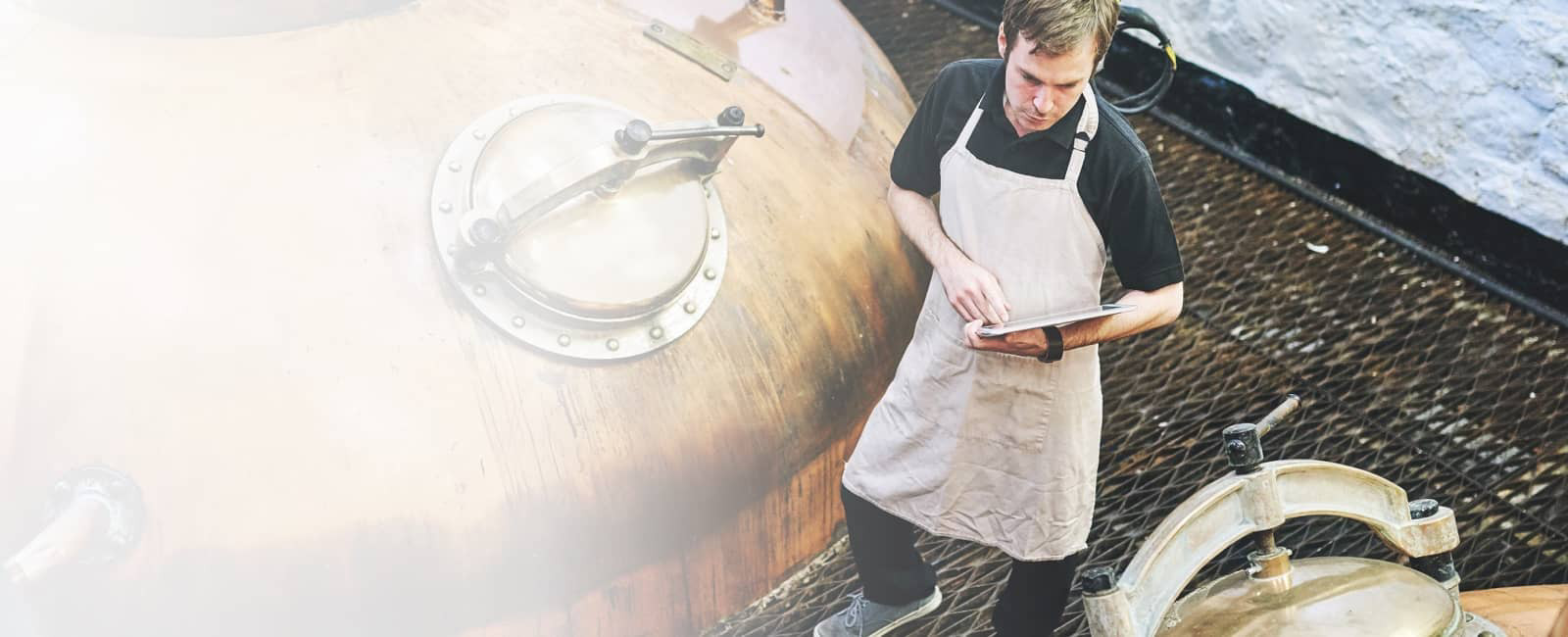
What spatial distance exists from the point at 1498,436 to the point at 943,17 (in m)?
1.79

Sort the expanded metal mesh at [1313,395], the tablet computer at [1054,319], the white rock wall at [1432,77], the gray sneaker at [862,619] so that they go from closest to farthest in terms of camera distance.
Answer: the tablet computer at [1054,319]
the gray sneaker at [862,619]
the expanded metal mesh at [1313,395]
the white rock wall at [1432,77]

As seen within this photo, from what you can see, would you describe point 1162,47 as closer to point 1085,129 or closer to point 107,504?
point 1085,129

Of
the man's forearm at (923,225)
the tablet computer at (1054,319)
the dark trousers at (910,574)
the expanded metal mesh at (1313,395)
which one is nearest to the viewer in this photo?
the tablet computer at (1054,319)

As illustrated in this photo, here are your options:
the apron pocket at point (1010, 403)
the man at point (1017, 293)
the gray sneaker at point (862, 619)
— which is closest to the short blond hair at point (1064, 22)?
the man at point (1017, 293)

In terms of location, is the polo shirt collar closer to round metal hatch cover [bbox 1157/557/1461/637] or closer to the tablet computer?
the tablet computer

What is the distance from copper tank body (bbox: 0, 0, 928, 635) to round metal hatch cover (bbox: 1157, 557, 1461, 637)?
0.56 metres

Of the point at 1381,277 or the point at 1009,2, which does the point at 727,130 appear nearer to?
the point at 1009,2

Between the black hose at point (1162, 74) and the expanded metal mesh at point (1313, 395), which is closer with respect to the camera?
the black hose at point (1162, 74)

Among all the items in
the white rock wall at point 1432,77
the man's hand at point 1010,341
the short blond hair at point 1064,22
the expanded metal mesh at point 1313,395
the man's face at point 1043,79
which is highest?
the short blond hair at point 1064,22

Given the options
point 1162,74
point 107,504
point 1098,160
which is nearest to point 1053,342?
point 1098,160

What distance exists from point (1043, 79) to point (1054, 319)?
0.89 feet

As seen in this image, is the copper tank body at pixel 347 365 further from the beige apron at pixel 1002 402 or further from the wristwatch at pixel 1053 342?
the wristwatch at pixel 1053 342

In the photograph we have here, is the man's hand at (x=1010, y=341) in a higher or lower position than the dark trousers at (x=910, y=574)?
higher

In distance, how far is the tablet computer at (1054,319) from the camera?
149 cm
